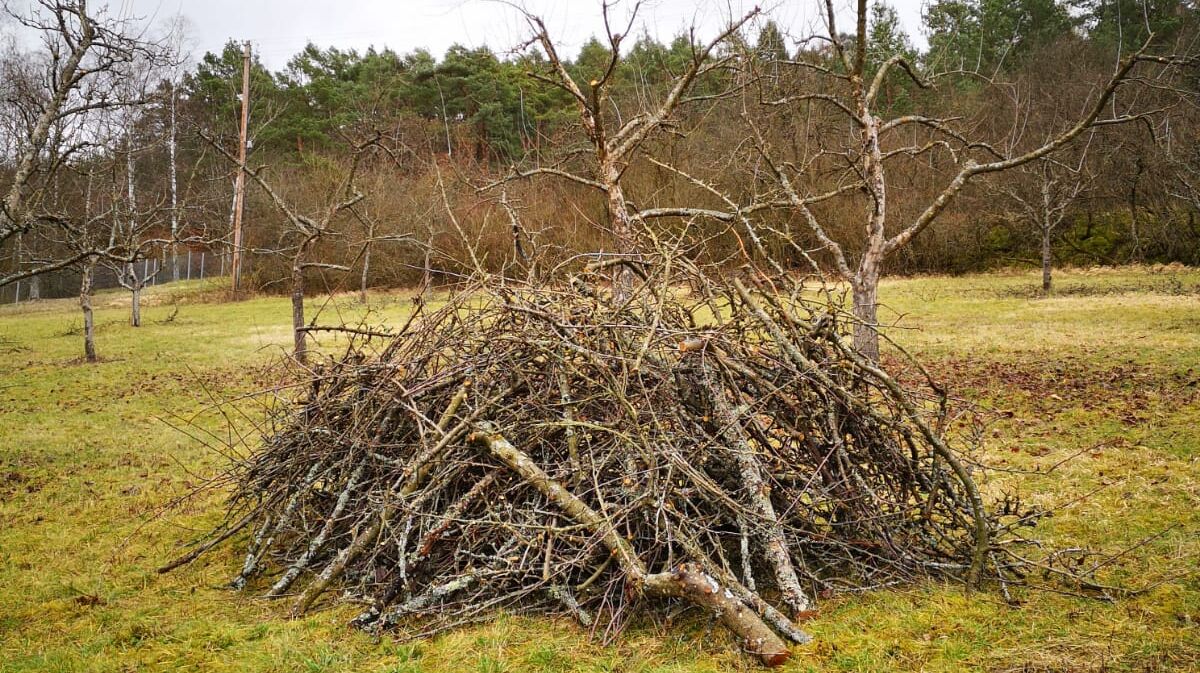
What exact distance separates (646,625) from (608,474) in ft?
2.50

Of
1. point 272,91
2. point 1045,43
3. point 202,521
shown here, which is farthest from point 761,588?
point 272,91

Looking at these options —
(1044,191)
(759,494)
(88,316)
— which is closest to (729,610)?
(759,494)

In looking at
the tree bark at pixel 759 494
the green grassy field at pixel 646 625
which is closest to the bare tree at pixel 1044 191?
the green grassy field at pixel 646 625

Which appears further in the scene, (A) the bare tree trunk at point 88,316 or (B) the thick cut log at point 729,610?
(A) the bare tree trunk at point 88,316

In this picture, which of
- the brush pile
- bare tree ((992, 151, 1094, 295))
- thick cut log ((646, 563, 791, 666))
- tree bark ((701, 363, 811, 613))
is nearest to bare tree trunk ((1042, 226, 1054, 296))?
bare tree ((992, 151, 1094, 295))

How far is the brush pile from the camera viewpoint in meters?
3.86

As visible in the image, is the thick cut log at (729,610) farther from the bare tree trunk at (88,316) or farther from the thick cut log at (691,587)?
the bare tree trunk at (88,316)

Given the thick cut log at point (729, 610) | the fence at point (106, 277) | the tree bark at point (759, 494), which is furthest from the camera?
the fence at point (106, 277)

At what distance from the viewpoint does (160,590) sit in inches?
182

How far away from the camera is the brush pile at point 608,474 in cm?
386

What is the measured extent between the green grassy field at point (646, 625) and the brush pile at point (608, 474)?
0.74ft

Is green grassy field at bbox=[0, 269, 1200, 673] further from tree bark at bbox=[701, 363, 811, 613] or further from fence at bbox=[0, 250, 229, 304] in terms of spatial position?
fence at bbox=[0, 250, 229, 304]

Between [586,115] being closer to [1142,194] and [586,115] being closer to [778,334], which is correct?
[778,334]

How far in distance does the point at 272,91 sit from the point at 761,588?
40.5 meters
